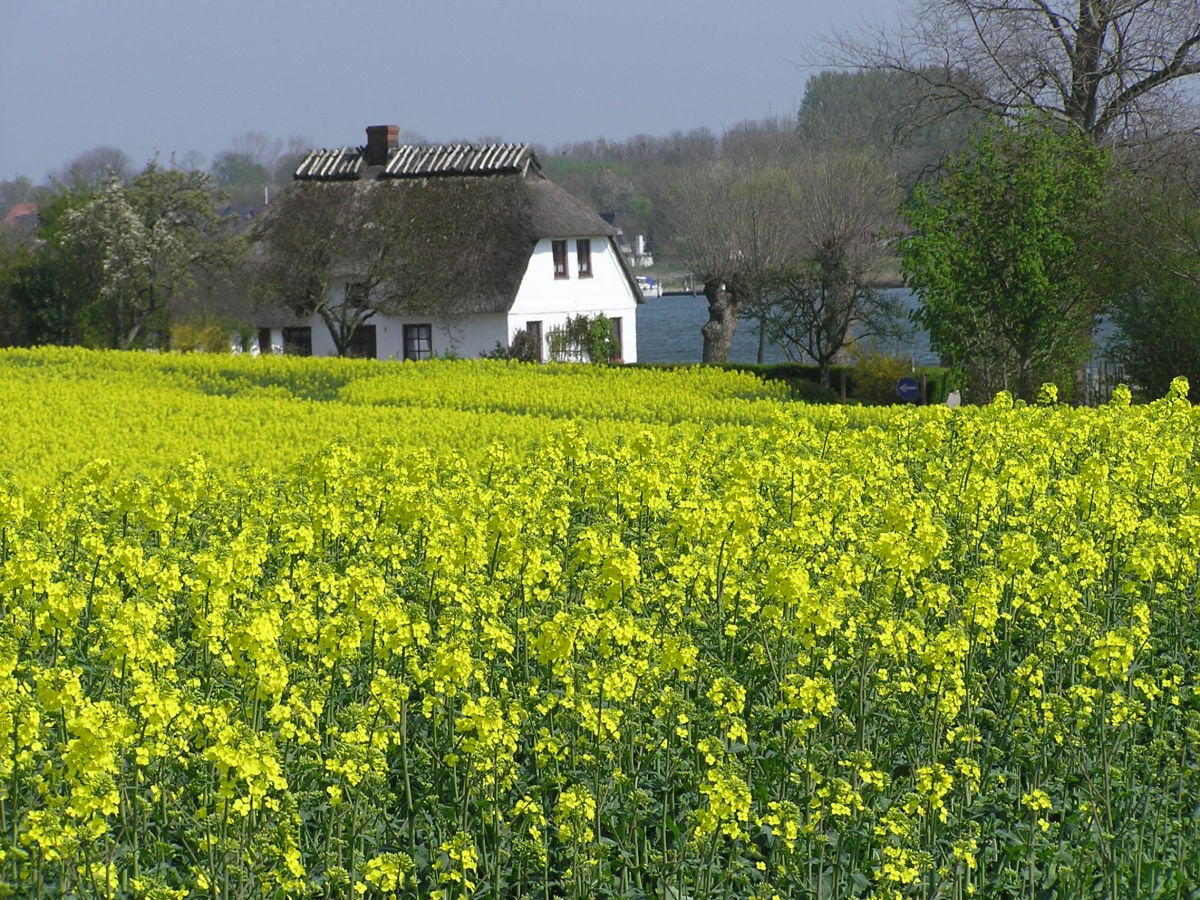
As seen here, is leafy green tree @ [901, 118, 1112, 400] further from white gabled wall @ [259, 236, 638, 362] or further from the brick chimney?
the brick chimney

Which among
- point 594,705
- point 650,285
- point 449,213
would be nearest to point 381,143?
point 449,213

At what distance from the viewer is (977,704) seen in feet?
23.8

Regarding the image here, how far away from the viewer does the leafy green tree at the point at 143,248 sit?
41.2 meters

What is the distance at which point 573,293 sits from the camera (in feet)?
153

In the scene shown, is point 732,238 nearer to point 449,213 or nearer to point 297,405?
point 449,213

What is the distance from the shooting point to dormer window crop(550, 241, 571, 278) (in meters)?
46.2

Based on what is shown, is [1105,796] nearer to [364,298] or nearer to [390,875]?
[390,875]

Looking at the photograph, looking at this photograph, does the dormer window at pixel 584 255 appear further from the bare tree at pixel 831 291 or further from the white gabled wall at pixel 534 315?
the bare tree at pixel 831 291

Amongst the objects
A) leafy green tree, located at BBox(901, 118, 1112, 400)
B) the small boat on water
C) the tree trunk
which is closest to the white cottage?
the tree trunk

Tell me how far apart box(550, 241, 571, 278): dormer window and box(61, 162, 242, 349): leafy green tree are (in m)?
9.53

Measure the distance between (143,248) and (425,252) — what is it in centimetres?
775

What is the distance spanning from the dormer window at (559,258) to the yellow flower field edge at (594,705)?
3735 cm

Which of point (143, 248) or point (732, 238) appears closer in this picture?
point (143, 248)

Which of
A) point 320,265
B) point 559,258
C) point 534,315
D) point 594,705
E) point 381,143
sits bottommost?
→ point 594,705
